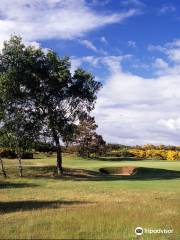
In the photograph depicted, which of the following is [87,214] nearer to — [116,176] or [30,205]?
[30,205]

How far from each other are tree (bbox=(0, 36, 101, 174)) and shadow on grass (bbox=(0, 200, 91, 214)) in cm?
2722

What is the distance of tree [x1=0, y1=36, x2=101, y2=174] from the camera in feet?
181

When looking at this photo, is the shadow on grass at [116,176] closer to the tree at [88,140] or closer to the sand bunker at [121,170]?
the sand bunker at [121,170]

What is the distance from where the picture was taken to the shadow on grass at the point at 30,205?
25.5 m

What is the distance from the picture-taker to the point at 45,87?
5747cm

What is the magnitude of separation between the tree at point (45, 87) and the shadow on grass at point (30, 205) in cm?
2722

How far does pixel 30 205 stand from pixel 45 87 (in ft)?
104

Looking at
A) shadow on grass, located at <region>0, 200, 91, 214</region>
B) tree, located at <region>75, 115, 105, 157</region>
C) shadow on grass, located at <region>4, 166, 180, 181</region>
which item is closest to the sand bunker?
shadow on grass, located at <region>4, 166, 180, 181</region>

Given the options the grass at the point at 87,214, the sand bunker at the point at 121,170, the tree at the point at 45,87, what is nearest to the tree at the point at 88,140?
the sand bunker at the point at 121,170

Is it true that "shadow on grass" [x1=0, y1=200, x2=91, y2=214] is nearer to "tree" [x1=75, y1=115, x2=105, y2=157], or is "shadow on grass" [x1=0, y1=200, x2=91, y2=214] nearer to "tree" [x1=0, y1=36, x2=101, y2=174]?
"tree" [x1=0, y1=36, x2=101, y2=174]

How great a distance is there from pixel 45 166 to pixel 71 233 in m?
47.0

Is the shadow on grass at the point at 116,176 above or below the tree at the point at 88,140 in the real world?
below

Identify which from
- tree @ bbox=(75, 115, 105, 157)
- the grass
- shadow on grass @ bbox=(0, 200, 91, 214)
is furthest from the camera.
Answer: tree @ bbox=(75, 115, 105, 157)

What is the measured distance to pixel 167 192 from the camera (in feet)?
114
